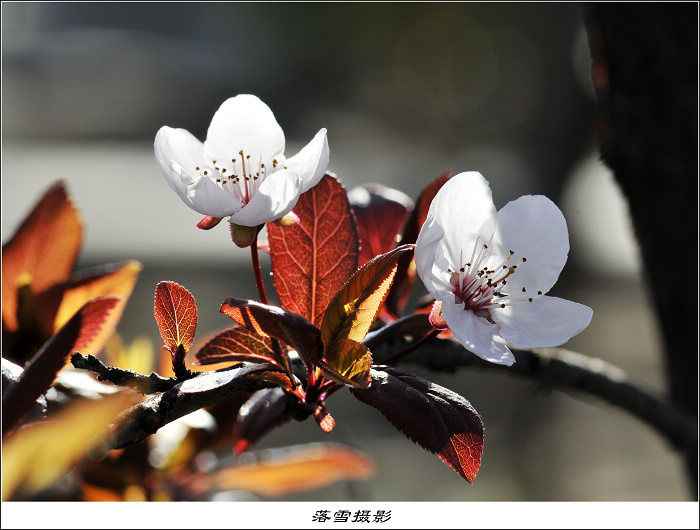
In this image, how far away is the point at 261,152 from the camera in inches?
21.0

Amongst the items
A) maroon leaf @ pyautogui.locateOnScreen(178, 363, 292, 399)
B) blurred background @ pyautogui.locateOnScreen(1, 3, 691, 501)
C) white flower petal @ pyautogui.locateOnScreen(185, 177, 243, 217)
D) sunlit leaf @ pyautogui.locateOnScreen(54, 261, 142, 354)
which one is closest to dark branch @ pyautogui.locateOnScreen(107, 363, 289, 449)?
maroon leaf @ pyautogui.locateOnScreen(178, 363, 292, 399)

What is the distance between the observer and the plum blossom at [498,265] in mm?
448

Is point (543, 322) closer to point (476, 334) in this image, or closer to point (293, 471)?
point (476, 334)

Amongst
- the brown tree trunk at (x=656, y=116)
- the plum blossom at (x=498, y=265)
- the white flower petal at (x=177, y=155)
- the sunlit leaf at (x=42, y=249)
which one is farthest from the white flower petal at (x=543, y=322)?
the brown tree trunk at (x=656, y=116)

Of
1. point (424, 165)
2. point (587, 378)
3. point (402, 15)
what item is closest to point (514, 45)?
point (402, 15)

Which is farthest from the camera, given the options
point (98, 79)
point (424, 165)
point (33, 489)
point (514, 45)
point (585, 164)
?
point (514, 45)

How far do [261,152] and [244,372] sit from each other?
180mm

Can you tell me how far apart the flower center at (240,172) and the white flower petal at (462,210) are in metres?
0.13

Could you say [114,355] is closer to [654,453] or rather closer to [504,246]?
[504,246]

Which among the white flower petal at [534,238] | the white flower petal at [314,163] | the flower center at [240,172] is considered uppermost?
the white flower petal at [314,163]

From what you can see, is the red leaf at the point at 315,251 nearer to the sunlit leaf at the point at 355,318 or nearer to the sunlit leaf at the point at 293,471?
the sunlit leaf at the point at 355,318

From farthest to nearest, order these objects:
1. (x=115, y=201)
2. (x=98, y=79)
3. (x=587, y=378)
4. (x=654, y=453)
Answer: (x=98, y=79) < (x=115, y=201) < (x=654, y=453) < (x=587, y=378)

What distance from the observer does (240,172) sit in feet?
1.77

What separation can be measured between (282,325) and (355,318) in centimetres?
5
